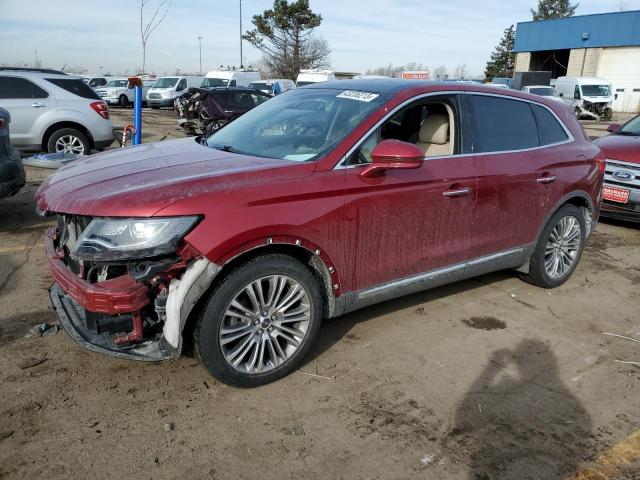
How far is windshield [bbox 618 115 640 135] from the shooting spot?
26.1 ft

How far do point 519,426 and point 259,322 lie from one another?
1554mm

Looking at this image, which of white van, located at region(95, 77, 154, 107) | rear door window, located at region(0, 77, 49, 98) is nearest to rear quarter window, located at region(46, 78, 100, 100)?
rear door window, located at region(0, 77, 49, 98)

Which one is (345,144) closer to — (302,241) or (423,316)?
(302,241)

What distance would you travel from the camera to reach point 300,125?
3777mm

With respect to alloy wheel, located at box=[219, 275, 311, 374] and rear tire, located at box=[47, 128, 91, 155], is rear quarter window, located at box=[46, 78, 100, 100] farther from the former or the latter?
alloy wheel, located at box=[219, 275, 311, 374]

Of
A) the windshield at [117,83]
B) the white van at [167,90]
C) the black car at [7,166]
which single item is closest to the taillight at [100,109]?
the black car at [7,166]

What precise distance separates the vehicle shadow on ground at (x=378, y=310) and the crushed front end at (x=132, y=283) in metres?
1.08

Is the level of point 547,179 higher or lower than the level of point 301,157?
lower

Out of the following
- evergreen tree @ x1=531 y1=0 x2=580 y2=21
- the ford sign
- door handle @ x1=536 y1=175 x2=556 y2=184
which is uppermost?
evergreen tree @ x1=531 y1=0 x2=580 y2=21

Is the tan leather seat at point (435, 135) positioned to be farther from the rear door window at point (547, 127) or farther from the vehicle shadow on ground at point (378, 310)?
the vehicle shadow on ground at point (378, 310)

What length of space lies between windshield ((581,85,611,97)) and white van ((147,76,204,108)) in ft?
74.2

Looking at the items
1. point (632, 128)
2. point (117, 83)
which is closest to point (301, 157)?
point (632, 128)

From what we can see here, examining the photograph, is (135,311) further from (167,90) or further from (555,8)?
(555,8)

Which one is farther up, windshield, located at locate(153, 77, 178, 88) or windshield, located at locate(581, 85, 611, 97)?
windshield, located at locate(581, 85, 611, 97)
